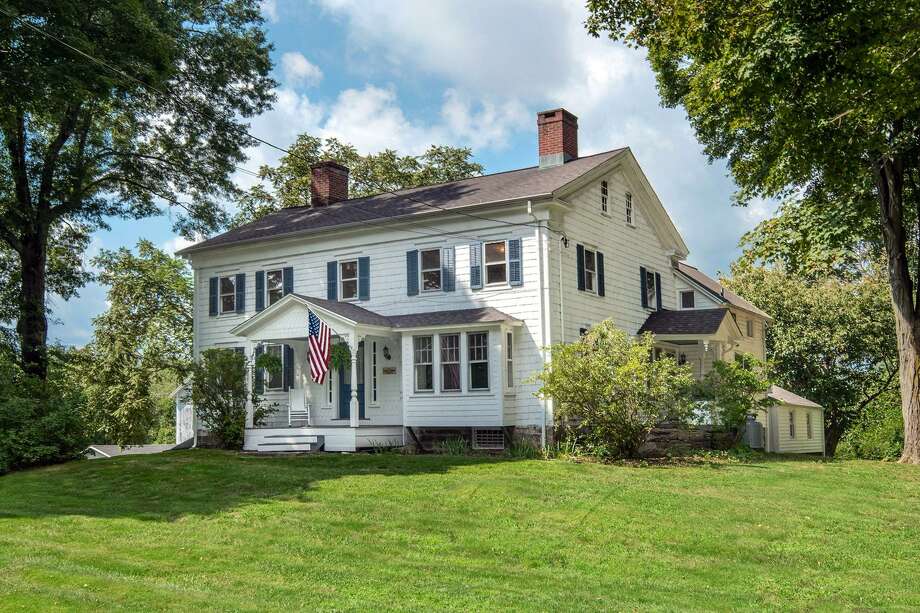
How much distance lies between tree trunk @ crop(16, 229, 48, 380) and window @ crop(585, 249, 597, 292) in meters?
14.4

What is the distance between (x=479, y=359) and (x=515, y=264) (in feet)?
8.11

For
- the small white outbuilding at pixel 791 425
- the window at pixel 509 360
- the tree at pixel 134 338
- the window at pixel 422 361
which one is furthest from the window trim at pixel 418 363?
the tree at pixel 134 338

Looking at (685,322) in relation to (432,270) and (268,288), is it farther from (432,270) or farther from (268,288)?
(268,288)

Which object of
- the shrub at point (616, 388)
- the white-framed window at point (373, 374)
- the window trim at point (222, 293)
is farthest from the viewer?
the window trim at point (222, 293)

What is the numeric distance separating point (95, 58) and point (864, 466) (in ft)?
63.6

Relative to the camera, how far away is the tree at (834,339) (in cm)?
3719

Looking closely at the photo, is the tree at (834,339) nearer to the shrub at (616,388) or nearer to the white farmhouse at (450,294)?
the white farmhouse at (450,294)

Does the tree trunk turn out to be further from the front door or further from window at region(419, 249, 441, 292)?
window at region(419, 249, 441, 292)

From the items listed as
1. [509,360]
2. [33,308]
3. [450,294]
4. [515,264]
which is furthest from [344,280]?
[33,308]

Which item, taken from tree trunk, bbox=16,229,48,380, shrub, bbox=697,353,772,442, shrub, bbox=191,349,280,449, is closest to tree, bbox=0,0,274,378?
tree trunk, bbox=16,229,48,380

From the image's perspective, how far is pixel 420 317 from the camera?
22.0m

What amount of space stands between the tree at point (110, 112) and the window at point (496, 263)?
9.05 metres

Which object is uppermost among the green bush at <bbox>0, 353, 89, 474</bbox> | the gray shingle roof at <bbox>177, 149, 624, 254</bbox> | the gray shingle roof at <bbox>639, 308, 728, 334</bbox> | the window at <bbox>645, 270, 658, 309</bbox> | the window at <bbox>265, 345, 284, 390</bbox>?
the gray shingle roof at <bbox>177, 149, 624, 254</bbox>

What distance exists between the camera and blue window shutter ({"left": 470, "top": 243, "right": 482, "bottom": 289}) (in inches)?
854
